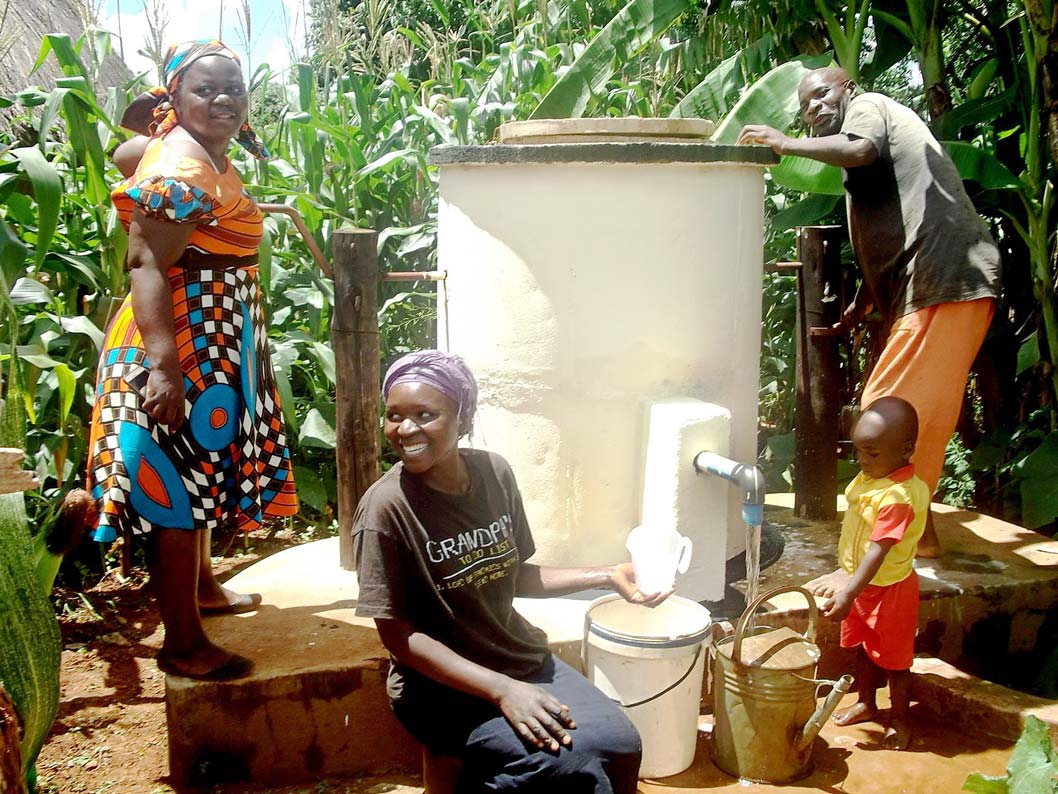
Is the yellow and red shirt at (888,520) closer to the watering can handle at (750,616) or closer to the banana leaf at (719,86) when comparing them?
the watering can handle at (750,616)

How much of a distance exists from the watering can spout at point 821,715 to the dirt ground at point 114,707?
102 centimetres

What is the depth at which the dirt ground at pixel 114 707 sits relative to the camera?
269 cm

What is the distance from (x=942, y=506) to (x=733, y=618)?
1.67 metres

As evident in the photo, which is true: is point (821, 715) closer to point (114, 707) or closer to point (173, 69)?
point (114, 707)

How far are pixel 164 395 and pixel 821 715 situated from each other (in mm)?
1817

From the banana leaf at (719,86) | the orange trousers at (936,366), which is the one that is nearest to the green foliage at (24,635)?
the orange trousers at (936,366)

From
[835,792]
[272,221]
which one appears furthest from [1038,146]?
[272,221]

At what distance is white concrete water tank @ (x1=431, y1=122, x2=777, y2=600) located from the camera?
9.66 ft

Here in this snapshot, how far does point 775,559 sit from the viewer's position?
338 centimetres

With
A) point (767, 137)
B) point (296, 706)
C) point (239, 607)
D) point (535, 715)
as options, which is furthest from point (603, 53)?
point (535, 715)

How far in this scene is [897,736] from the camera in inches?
114

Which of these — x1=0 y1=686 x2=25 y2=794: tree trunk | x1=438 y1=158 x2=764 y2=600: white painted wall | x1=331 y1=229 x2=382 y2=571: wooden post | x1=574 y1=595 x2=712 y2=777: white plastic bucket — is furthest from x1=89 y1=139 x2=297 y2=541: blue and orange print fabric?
x1=574 y1=595 x2=712 y2=777: white plastic bucket

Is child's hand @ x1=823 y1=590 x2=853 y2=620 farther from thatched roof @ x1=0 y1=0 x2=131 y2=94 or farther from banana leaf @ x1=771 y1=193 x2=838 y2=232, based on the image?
thatched roof @ x1=0 y1=0 x2=131 y2=94

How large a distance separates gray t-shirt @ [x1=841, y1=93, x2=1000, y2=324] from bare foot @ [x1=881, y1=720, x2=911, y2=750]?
4.22 ft
